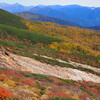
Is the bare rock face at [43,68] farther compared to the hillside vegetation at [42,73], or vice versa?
the bare rock face at [43,68]

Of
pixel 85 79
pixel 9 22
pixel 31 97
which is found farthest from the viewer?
pixel 9 22

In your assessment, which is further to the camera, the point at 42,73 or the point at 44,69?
the point at 44,69

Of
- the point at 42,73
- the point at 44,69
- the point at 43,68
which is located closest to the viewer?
the point at 42,73

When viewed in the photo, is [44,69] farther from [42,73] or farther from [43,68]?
[42,73]

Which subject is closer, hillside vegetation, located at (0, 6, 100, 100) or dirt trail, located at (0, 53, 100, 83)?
hillside vegetation, located at (0, 6, 100, 100)

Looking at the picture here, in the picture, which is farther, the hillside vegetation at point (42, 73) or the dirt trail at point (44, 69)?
the dirt trail at point (44, 69)

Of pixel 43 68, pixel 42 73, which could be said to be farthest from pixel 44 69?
pixel 42 73

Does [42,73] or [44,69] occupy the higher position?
[42,73]

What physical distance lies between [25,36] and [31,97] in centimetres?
7016

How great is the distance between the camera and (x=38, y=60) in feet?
122

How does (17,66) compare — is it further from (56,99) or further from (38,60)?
(56,99)

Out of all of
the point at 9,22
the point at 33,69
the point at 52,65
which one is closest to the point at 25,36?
the point at 9,22

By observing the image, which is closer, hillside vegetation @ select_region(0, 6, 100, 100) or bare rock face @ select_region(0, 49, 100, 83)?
hillside vegetation @ select_region(0, 6, 100, 100)

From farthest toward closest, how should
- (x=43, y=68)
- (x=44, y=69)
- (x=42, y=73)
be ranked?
(x=43, y=68)
(x=44, y=69)
(x=42, y=73)
